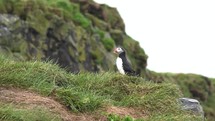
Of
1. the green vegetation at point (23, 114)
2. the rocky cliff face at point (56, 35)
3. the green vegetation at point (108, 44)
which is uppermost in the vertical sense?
the green vegetation at point (23, 114)

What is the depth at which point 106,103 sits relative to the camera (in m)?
14.5

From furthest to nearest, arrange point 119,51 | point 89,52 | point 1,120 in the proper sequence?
point 89,52, point 119,51, point 1,120

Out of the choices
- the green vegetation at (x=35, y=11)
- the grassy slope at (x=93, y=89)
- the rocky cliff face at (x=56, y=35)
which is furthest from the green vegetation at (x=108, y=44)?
the grassy slope at (x=93, y=89)

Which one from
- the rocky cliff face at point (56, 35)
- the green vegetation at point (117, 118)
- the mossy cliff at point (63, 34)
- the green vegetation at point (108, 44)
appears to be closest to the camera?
the green vegetation at point (117, 118)

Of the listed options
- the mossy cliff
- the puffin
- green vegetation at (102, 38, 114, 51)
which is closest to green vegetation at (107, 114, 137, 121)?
the puffin

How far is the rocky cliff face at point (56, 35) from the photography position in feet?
151

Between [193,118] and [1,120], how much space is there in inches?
203

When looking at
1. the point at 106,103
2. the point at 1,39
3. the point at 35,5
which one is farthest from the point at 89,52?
the point at 106,103

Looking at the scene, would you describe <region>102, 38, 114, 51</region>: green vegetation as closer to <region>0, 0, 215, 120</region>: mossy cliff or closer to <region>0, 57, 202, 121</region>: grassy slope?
<region>0, 0, 215, 120</region>: mossy cliff

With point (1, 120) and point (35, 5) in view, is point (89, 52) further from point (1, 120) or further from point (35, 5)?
point (1, 120)

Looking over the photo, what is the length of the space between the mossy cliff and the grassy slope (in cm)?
1787

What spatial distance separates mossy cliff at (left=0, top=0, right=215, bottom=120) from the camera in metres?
46.2

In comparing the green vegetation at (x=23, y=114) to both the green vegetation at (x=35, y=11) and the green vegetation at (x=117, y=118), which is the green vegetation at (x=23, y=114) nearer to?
the green vegetation at (x=117, y=118)

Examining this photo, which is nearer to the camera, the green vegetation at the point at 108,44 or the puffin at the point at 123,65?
the puffin at the point at 123,65
